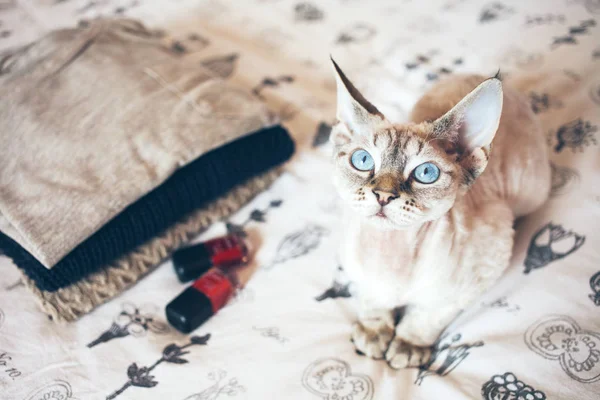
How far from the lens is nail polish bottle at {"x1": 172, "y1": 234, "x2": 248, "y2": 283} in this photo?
88cm

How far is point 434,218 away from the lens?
637 mm

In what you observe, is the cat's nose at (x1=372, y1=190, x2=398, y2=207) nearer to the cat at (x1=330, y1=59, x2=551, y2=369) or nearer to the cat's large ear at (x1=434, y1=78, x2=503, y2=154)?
the cat at (x1=330, y1=59, x2=551, y2=369)

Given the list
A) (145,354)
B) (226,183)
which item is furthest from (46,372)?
(226,183)

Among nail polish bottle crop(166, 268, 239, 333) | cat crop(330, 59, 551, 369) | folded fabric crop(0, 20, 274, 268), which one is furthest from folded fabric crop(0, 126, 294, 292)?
cat crop(330, 59, 551, 369)

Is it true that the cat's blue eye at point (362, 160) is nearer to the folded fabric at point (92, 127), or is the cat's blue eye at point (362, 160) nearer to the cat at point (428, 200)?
the cat at point (428, 200)

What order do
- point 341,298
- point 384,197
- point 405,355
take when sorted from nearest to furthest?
point 384,197 < point 405,355 < point 341,298

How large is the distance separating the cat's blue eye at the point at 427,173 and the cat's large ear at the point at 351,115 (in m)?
0.08

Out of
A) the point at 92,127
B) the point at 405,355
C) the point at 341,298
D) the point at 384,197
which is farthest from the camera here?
the point at 92,127

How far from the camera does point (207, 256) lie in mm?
894

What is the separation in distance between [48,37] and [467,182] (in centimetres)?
103

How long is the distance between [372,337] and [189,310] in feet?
1.01

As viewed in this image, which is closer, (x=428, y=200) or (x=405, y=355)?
(x=428, y=200)

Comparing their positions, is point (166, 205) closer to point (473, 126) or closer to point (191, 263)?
point (191, 263)

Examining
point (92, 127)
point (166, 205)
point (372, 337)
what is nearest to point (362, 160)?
point (372, 337)
